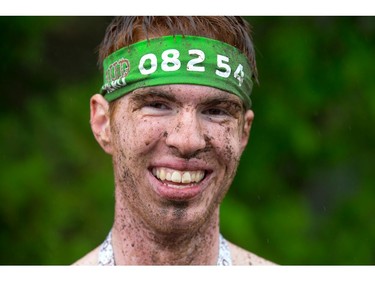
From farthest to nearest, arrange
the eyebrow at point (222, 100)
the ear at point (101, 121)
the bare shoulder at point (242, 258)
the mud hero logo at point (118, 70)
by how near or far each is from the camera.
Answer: the bare shoulder at point (242, 258) < the ear at point (101, 121) < the mud hero logo at point (118, 70) < the eyebrow at point (222, 100)

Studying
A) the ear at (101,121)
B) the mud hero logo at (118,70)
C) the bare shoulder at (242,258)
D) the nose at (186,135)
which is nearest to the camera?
the nose at (186,135)

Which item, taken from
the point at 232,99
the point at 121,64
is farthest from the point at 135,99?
the point at 232,99

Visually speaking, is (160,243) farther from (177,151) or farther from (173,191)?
(177,151)

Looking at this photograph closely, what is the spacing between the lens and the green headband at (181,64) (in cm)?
350

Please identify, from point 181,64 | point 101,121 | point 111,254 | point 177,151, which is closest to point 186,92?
point 181,64

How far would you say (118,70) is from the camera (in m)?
3.68

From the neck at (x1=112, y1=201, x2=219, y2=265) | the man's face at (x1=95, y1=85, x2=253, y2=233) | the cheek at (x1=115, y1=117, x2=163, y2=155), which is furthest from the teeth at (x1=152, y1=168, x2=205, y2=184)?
the neck at (x1=112, y1=201, x2=219, y2=265)

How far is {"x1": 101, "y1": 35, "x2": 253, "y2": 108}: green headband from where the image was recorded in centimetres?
350

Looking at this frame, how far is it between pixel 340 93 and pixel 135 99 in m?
3.54

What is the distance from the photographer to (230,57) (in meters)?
3.61

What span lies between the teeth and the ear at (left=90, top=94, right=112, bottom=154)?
37 centimetres

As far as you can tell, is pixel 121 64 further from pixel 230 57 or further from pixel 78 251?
pixel 78 251

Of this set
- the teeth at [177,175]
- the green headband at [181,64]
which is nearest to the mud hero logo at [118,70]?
the green headband at [181,64]

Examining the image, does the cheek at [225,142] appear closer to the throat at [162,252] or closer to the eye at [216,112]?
the eye at [216,112]
